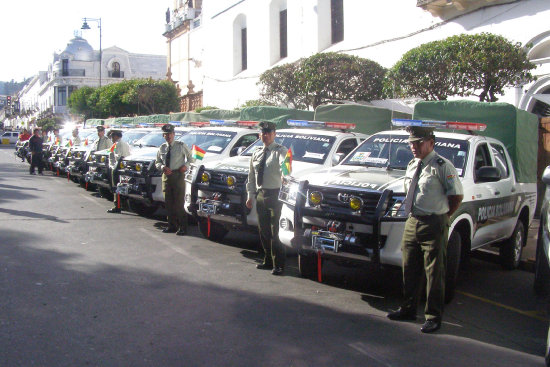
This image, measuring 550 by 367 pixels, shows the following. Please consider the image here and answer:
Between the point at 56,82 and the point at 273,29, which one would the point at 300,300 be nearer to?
the point at 273,29

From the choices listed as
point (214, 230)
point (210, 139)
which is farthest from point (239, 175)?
point (210, 139)

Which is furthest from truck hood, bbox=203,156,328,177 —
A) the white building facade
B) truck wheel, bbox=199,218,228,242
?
the white building facade

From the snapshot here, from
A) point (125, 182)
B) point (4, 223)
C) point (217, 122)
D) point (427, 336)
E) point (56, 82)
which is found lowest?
point (427, 336)

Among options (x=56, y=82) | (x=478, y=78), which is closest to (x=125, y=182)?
(x=478, y=78)

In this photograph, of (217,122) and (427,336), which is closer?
(427,336)

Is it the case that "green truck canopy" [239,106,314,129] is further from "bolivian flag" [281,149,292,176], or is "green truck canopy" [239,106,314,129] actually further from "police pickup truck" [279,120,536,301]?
"bolivian flag" [281,149,292,176]

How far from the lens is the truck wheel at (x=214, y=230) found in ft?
29.8

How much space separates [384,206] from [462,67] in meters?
8.89

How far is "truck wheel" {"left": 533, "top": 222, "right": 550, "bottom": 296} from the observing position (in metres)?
6.40

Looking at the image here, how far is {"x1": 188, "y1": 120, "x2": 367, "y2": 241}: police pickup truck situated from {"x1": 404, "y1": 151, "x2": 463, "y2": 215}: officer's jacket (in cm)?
275

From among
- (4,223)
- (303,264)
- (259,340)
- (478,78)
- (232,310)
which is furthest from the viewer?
(478,78)

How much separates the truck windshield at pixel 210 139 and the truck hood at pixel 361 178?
4122 mm

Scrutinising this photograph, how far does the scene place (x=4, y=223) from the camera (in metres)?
9.81

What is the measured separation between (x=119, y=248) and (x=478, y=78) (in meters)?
9.81
